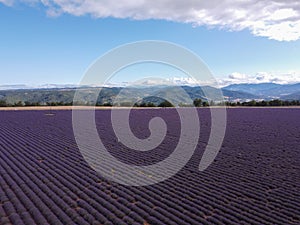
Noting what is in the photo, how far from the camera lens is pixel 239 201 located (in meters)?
6.95

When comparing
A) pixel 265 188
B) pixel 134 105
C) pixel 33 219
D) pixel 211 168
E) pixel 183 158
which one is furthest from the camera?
pixel 134 105

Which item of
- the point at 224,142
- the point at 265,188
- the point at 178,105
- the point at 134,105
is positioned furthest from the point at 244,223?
the point at 178,105

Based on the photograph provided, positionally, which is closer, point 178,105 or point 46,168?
point 46,168

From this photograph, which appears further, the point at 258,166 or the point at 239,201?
the point at 258,166

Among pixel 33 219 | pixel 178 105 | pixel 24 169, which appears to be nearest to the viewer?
pixel 33 219

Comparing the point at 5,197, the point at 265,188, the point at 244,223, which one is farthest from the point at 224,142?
the point at 5,197

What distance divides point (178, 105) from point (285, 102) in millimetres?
22639

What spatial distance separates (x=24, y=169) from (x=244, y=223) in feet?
21.0

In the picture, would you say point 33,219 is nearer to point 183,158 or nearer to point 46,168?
point 46,168

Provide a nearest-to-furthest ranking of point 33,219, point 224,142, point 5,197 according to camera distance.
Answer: point 33,219 → point 5,197 → point 224,142

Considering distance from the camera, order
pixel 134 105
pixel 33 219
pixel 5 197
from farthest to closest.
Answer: pixel 134 105, pixel 5 197, pixel 33 219

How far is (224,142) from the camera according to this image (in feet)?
53.4

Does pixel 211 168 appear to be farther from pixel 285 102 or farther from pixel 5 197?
pixel 285 102

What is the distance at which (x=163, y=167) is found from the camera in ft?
33.5
